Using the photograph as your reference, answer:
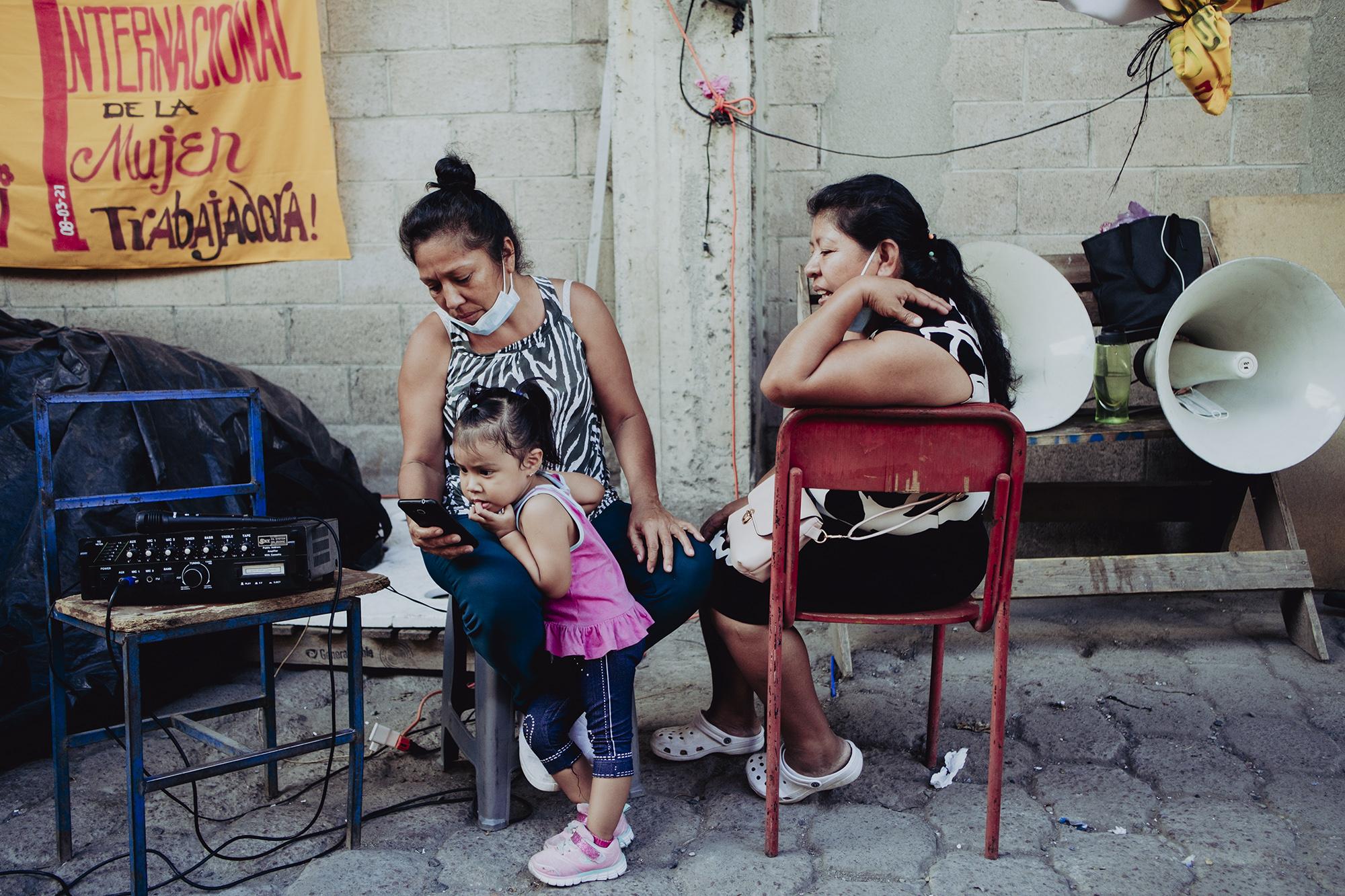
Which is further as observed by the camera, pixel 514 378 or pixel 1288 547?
pixel 1288 547

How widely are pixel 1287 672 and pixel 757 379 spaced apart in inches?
74.8

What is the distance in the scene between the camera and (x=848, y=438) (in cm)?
189

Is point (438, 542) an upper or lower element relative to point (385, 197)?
lower

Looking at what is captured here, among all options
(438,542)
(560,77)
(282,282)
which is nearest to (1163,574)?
(438,542)

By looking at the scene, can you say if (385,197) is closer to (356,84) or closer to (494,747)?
(356,84)

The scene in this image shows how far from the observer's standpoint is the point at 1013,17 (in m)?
3.80

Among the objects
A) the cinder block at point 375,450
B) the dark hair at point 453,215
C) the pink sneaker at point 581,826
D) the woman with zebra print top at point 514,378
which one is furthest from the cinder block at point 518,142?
the pink sneaker at point 581,826

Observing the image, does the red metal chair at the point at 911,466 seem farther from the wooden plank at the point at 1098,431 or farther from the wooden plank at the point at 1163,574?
the wooden plank at the point at 1163,574

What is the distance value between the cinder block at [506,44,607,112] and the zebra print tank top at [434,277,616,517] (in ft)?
6.15

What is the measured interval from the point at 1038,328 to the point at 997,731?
133 cm

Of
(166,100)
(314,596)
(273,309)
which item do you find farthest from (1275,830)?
(166,100)

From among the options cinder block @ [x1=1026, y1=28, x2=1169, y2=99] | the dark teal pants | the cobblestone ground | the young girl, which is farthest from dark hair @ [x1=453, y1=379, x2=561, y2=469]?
cinder block @ [x1=1026, y1=28, x2=1169, y2=99]

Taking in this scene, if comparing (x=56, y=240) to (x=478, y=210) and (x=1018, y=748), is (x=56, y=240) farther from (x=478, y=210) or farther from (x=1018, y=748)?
(x=1018, y=748)

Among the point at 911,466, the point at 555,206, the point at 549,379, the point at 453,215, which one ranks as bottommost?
the point at 911,466
